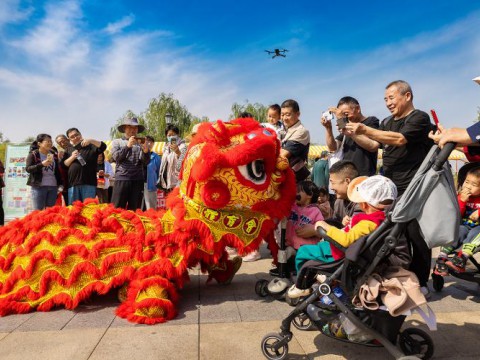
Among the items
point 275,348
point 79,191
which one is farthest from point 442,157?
point 79,191

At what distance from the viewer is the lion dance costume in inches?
112

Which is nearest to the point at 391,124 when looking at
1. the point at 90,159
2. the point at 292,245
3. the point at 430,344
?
the point at 292,245

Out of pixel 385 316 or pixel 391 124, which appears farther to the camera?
pixel 391 124

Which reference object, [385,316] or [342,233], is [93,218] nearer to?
[342,233]

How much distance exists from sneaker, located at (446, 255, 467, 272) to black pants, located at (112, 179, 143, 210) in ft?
13.5

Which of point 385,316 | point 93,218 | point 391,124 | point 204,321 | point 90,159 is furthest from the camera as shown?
point 90,159

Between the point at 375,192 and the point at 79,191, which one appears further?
the point at 79,191

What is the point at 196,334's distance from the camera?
251cm

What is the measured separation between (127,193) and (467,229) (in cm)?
426

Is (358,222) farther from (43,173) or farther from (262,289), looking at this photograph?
(43,173)

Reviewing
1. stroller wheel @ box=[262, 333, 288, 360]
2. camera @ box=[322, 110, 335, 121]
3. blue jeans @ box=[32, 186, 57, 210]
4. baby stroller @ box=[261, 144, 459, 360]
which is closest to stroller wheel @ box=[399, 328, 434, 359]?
baby stroller @ box=[261, 144, 459, 360]

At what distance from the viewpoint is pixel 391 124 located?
11.3ft

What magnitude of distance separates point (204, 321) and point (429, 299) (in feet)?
6.92

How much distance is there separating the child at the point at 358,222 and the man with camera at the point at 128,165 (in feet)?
11.2
